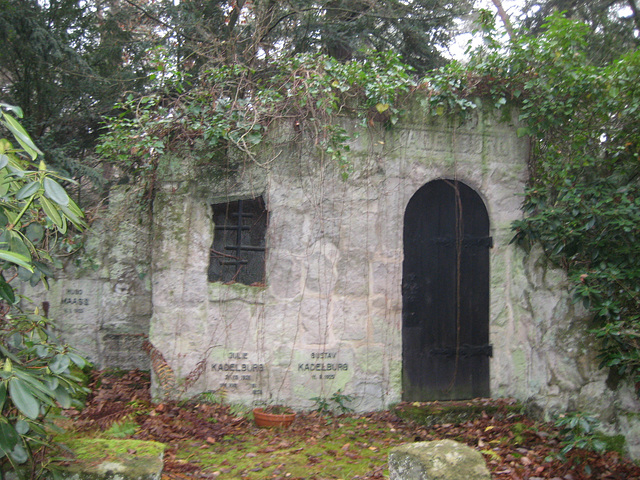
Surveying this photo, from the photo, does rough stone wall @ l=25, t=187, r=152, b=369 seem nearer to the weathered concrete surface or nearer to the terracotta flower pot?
the terracotta flower pot

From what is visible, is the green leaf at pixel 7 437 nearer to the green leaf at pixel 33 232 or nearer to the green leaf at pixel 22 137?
the green leaf at pixel 33 232

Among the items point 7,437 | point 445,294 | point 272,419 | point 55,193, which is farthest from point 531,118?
point 7,437

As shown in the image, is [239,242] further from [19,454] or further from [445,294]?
[19,454]

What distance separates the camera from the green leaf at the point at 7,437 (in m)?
2.25

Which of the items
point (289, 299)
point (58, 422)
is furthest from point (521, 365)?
point (58, 422)

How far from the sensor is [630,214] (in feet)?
14.2

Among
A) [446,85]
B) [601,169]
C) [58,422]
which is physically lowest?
[58,422]

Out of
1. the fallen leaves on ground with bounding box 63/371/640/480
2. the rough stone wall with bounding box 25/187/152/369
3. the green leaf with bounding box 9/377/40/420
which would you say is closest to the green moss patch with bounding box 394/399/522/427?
the fallen leaves on ground with bounding box 63/371/640/480

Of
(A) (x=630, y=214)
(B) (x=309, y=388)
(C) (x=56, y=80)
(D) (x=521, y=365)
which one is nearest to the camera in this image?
(A) (x=630, y=214)

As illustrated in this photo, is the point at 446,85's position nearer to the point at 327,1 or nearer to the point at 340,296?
the point at 340,296

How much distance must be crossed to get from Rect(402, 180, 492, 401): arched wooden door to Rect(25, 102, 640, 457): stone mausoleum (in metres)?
0.01

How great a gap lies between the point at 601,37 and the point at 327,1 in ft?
13.1

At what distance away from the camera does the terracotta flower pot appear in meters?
4.32

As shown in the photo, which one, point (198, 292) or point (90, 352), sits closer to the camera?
point (198, 292)
